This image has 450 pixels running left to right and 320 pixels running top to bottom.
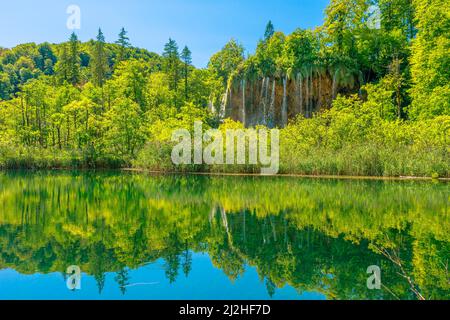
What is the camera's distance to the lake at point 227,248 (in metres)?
4.70

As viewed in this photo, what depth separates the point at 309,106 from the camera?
102ft

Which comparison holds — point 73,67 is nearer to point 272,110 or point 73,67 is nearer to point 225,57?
point 225,57

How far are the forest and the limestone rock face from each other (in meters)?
0.08

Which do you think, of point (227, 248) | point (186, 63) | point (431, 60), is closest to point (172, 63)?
point (186, 63)

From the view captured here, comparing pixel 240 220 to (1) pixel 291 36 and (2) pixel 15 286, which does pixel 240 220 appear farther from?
(1) pixel 291 36

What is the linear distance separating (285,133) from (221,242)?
56.4 ft

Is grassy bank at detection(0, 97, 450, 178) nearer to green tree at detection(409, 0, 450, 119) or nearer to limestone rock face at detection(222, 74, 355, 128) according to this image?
green tree at detection(409, 0, 450, 119)

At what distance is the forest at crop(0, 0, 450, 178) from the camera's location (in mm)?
20692

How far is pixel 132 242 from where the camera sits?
6891 millimetres

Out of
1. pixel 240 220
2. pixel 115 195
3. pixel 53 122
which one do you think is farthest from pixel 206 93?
pixel 240 220

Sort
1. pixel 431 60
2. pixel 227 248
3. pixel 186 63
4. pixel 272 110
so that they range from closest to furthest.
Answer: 1. pixel 227 248
2. pixel 431 60
3. pixel 272 110
4. pixel 186 63

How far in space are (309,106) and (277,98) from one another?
2709 millimetres

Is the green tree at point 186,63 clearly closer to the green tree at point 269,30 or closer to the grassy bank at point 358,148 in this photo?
the green tree at point 269,30
